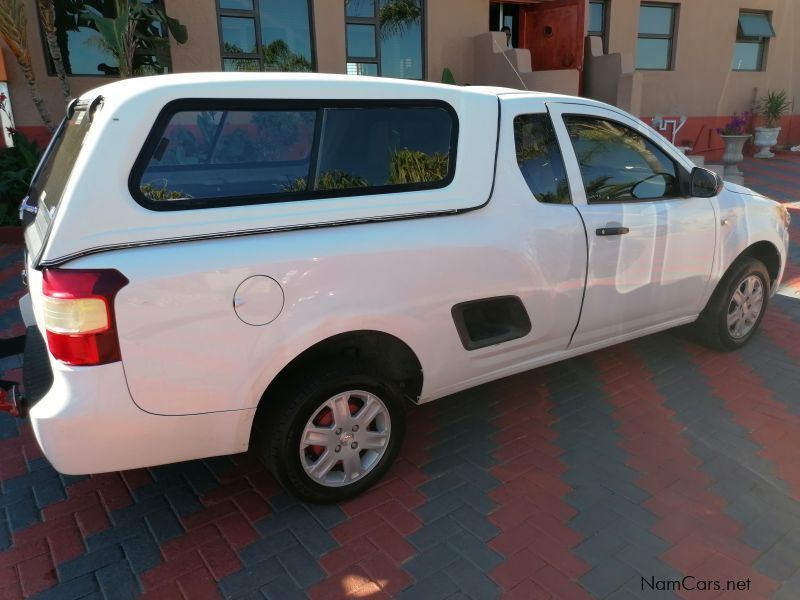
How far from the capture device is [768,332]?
4.90 meters

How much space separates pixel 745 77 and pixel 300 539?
15745 mm

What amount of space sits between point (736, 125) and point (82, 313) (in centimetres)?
1438

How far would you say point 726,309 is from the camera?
Answer: 4.29 m

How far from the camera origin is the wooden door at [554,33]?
33.2ft

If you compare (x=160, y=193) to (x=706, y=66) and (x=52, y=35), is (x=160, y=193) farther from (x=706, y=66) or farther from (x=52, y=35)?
(x=706, y=66)

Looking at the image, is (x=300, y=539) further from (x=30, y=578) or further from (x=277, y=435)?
(x=30, y=578)

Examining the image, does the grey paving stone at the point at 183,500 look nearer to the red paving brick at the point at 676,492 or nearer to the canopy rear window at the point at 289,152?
the canopy rear window at the point at 289,152

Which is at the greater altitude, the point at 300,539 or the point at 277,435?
the point at 277,435

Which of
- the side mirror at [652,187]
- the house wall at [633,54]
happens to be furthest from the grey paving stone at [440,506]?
the house wall at [633,54]

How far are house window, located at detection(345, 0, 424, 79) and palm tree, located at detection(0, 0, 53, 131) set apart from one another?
442 cm

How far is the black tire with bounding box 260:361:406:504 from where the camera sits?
259 centimetres

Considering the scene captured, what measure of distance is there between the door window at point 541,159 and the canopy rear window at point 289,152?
1.38ft

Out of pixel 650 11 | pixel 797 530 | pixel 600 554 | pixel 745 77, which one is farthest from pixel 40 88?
pixel 745 77

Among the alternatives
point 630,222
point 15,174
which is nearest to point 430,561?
point 630,222
